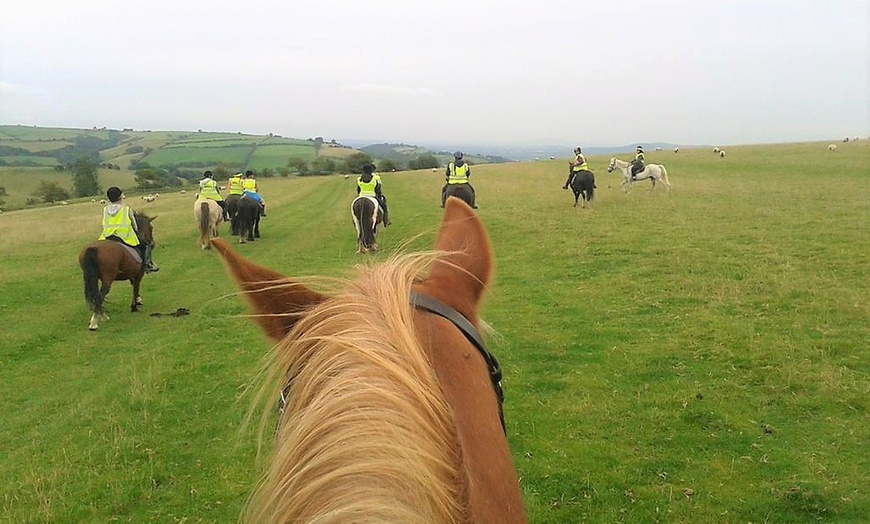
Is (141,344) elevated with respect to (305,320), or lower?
lower

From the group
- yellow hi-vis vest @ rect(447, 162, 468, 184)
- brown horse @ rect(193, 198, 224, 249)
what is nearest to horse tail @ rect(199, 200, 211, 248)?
brown horse @ rect(193, 198, 224, 249)

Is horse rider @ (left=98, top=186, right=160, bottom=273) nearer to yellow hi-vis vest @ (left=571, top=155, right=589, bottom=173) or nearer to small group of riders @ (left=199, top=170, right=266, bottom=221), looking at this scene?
small group of riders @ (left=199, top=170, right=266, bottom=221)

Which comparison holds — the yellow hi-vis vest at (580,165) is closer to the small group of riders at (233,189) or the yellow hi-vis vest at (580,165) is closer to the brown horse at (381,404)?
the small group of riders at (233,189)

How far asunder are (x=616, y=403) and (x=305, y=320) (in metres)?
5.19

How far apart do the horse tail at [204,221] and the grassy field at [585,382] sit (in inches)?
76.7

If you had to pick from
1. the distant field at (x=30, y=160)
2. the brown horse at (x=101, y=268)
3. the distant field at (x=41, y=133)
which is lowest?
the brown horse at (x=101, y=268)

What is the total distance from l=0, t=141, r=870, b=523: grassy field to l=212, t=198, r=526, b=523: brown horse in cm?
37

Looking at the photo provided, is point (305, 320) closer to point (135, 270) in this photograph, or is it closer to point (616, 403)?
point (616, 403)

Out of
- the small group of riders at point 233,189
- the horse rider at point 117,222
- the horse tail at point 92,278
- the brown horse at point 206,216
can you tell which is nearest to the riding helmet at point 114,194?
the horse rider at point 117,222

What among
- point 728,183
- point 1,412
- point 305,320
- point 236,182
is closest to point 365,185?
point 236,182

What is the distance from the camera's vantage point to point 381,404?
1054mm

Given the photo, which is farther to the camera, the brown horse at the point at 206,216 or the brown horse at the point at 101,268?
the brown horse at the point at 206,216

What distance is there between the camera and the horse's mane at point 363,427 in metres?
0.89

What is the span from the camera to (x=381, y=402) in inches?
41.6
